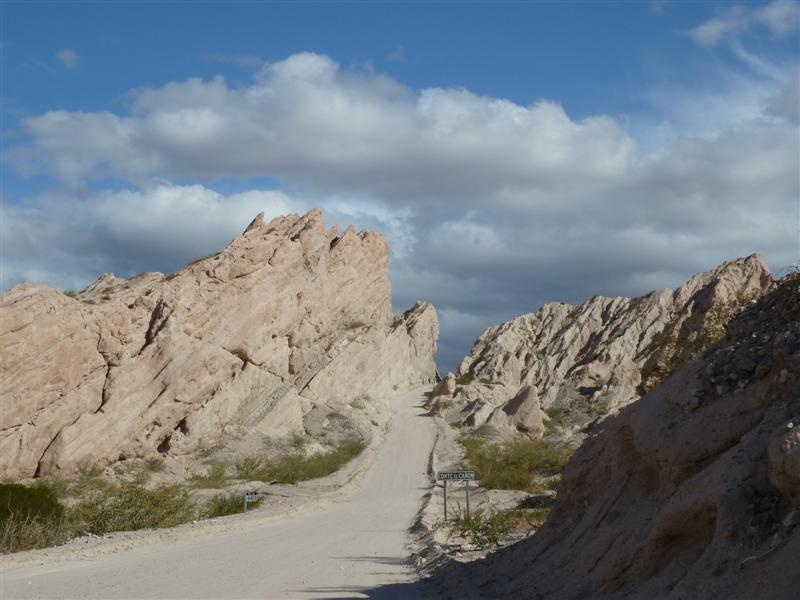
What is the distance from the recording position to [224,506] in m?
29.9

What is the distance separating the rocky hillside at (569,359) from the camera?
66.4 metres

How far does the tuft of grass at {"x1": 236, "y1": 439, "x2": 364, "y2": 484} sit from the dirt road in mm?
14092

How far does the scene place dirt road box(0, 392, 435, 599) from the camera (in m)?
13.4

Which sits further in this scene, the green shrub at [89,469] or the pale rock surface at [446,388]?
the pale rock surface at [446,388]

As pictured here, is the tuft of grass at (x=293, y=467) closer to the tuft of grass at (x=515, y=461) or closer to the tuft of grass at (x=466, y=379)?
the tuft of grass at (x=515, y=461)

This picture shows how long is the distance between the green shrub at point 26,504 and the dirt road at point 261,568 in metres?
3.43

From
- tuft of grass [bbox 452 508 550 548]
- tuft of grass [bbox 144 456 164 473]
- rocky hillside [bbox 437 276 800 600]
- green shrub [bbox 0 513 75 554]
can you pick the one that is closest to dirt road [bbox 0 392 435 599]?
tuft of grass [bbox 452 508 550 548]

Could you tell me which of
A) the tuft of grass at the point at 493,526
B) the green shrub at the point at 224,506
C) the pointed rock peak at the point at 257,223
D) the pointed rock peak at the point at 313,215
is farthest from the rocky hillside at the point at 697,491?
the pointed rock peak at the point at 313,215

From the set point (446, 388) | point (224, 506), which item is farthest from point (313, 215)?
point (224, 506)

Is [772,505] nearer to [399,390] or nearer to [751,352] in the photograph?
[751,352]

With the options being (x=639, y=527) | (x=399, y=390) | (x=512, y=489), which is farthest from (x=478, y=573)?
(x=399, y=390)

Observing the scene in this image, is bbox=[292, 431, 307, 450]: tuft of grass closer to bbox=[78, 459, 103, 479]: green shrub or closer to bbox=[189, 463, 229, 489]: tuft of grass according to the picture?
bbox=[189, 463, 229, 489]: tuft of grass

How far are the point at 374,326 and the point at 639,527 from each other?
67.3 metres

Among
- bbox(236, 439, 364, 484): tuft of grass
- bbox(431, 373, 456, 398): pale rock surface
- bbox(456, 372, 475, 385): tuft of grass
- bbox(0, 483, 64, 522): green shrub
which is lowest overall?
bbox(236, 439, 364, 484): tuft of grass
